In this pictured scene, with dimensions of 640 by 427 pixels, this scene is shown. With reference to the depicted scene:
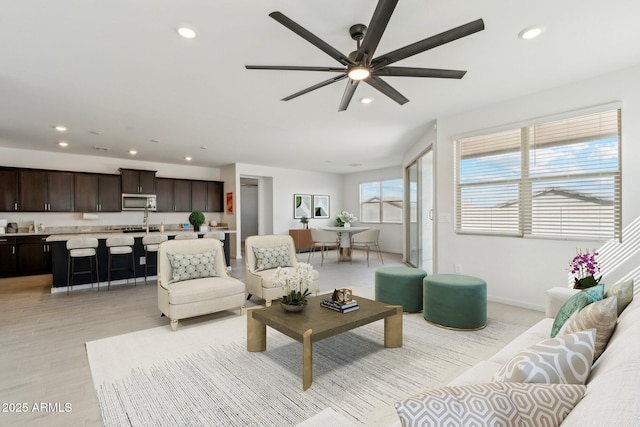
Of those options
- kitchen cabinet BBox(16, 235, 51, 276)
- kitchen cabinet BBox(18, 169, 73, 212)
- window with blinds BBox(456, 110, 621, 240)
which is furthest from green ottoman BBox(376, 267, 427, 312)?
kitchen cabinet BBox(18, 169, 73, 212)

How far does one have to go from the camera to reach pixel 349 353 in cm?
275

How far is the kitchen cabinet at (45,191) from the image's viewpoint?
6.41 meters

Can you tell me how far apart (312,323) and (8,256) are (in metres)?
7.01

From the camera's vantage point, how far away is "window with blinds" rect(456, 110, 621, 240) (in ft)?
11.1

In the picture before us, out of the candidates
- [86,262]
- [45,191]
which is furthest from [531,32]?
[45,191]

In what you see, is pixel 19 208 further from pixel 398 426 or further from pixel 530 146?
pixel 530 146

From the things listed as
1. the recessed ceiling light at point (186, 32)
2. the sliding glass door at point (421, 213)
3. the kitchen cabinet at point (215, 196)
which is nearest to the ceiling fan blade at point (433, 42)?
the recessed ceiling light at point (186, 32)

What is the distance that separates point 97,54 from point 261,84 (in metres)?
1.50

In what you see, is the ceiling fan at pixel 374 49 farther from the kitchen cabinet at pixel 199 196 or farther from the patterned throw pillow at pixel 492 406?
the kitchen cabinet at pixel 199 196

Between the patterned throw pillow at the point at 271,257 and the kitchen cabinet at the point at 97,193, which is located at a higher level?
the kitchen cabinet at the point at 97,193

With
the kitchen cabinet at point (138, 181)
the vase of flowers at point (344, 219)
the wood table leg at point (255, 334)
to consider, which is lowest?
the wood table leg at point (255, 334)

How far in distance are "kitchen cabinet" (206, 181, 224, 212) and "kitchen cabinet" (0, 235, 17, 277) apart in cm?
401

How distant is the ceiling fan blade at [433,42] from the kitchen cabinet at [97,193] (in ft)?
23.8

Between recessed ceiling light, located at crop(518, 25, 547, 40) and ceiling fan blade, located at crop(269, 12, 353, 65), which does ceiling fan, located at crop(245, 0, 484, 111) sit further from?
recessed ceiling light, located at crop(518, 25, 547, 40)
